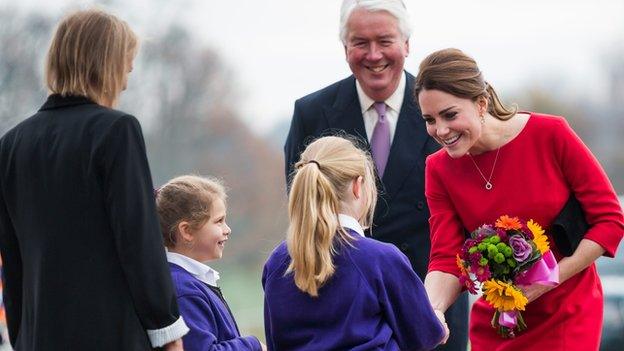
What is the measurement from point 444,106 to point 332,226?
2.38 ft

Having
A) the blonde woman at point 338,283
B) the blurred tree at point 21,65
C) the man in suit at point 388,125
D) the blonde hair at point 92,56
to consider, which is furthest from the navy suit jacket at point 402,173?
the blurred tree at point 21,65

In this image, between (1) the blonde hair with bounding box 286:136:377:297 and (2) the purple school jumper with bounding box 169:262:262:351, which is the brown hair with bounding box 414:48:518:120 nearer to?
(1) the blonde hair with bounding box 286:136:377:297

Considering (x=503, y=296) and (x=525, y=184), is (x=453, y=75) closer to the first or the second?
(x=525, y=184)

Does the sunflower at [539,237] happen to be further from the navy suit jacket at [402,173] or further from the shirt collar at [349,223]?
the navy suit jacket at [402,173]

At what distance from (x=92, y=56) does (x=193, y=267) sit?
1039 mm

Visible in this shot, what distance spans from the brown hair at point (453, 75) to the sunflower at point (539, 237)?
0.50 m

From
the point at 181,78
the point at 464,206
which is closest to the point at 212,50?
the point at 181,78

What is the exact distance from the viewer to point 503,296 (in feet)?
16.0

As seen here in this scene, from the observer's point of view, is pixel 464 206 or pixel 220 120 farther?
pixel 220 120

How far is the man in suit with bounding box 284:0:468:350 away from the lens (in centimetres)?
576

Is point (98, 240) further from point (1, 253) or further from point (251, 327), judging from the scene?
point (251, 327)

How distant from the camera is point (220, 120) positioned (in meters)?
17.2

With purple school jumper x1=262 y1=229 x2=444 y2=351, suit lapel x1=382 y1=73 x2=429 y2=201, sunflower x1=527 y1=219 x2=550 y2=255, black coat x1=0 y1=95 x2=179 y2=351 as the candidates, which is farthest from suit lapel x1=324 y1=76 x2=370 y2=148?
black coat x1=0 y1=95 x2=179 y2=351

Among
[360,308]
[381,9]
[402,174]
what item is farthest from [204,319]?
[381,9]
